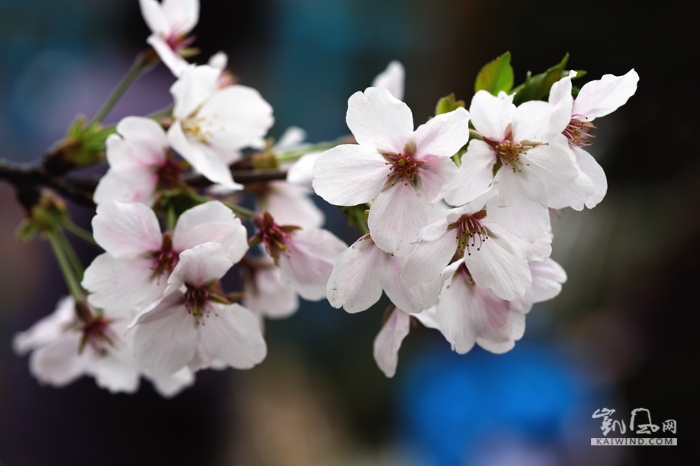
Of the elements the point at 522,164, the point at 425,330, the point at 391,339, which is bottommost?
the point at 425,330

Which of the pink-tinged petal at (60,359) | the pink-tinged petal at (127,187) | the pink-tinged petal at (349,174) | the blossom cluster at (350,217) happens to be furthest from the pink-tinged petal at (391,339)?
the pink-tinged petal at (60,359)

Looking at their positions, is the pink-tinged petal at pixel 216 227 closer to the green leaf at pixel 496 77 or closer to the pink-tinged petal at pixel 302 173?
the pink-tinged petal at pixel 302 173

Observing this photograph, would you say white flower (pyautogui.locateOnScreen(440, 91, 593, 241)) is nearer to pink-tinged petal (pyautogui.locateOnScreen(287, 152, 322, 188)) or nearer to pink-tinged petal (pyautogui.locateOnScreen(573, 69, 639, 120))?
pink-tinged petal (pyautogui.locateOnScreen(573, 69, 639, 120))

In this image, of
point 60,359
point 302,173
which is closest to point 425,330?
point 60,359

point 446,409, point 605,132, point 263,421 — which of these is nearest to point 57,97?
point 263,421

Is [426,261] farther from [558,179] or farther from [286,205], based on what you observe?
[286,205]

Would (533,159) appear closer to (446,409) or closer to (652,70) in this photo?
(446,409)

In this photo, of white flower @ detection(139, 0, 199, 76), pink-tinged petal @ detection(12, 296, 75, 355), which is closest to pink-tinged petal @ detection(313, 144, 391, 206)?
white flower @ detection(139, 0, 199, 76)
